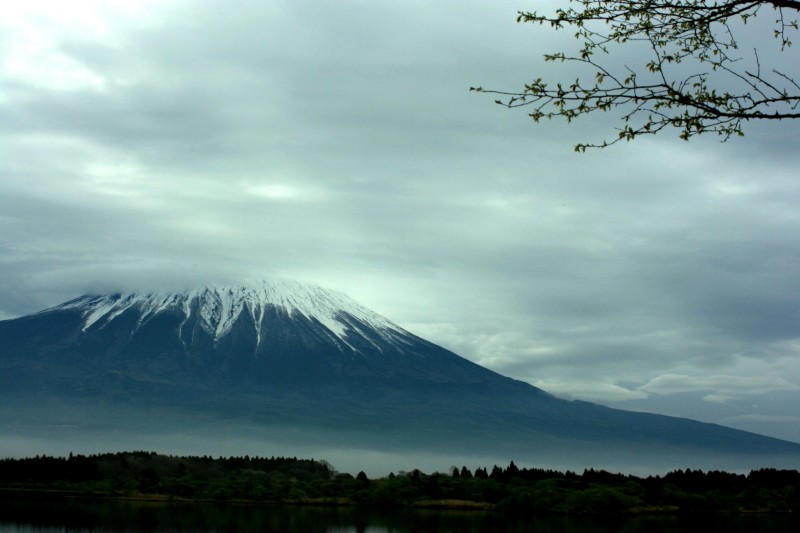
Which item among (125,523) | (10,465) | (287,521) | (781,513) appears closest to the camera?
(125,523)

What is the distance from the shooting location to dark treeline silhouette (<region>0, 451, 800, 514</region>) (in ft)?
350

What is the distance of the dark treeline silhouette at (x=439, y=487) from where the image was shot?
107 m

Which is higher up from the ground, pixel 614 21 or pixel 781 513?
pixel 614 21

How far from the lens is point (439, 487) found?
11469cm

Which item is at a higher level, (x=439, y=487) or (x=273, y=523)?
(x=439, y=487)

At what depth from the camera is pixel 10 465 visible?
11975 centimetres

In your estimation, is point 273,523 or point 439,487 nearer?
point 273,523

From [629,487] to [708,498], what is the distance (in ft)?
30.3

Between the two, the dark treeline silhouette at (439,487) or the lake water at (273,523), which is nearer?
the lake water at (273,523)

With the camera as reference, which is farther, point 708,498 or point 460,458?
point 460,458

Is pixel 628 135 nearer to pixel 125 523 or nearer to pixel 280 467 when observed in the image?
pixel 125 523

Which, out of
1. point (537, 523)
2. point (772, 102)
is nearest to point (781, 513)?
point (537, 523)

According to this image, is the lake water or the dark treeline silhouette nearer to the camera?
the lake water

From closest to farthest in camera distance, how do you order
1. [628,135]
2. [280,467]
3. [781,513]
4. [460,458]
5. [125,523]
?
[628,135] < [125,523] < [781,513] < [280,467] < [460,458]
